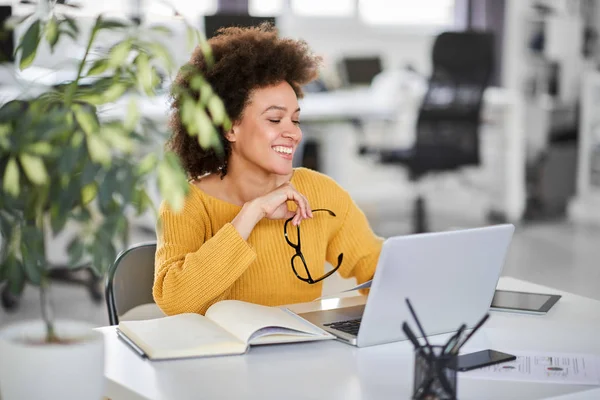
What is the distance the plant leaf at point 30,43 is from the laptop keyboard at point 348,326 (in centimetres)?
71

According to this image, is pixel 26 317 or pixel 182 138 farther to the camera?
pixel 26 317

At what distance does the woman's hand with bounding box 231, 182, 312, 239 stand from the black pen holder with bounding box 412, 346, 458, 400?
27.5 inches

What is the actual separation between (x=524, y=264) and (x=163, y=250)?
10.3 feet

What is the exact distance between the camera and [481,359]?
1.35m

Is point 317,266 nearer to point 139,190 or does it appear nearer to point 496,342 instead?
point 496,342

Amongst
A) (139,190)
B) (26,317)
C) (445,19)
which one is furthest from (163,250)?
(445,19)

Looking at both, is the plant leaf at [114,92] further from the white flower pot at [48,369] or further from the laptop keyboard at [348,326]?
the laptop keyboard at [348,326]

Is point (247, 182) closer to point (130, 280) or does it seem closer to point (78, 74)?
point (130, 280)

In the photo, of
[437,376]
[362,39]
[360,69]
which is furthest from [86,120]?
[362,39]

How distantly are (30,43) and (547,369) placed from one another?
873mm

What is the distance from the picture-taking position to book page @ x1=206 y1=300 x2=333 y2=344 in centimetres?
140

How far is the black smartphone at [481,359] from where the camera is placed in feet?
4.33

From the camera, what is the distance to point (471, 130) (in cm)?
482

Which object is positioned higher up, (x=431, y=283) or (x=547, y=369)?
(x=431, y=283)
